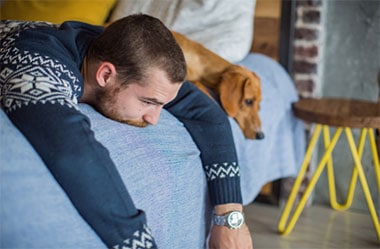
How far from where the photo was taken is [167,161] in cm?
144

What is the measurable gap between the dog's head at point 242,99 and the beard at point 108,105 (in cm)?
69

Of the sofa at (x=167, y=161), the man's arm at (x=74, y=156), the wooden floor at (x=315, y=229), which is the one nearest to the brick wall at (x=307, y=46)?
the sofa at (x=167, y=161)

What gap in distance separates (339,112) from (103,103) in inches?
49.3

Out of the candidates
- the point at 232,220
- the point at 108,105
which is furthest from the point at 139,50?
the point at 232,220

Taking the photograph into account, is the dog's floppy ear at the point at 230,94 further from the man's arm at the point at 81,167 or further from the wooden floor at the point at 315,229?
the man's arm at the point at 81,167

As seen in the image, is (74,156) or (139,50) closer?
(74,156)

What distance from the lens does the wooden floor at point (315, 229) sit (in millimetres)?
2396

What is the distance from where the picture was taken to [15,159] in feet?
3.30

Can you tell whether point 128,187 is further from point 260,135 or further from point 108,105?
point 260,135

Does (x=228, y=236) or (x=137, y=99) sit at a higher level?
(x=137, y=99)

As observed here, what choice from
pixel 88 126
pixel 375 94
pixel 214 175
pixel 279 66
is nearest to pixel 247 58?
pixel 279 66

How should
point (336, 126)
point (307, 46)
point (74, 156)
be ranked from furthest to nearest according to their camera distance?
point (307, 46) < point (336, 126) < point (74, 156)

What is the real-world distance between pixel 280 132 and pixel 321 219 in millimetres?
554

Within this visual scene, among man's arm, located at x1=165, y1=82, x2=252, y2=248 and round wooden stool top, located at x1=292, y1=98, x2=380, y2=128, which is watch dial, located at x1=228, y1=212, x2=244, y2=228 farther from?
round wooden stool top, located at x1=292, y1=98, x2=380, y2=128
